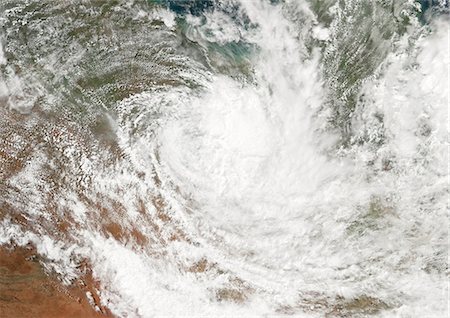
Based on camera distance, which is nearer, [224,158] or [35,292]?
[224,158]

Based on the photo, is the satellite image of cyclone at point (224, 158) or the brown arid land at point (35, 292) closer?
the satellite image of cyclone at point (224, 158)

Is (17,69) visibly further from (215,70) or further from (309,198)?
(309,198)

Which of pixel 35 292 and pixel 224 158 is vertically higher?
pixel 224 158

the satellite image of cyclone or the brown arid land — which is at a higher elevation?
the satellite image of cyclone

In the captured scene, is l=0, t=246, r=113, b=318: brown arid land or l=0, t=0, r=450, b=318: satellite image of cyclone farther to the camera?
l=0, t=246, r=113, b=318: brown arid land

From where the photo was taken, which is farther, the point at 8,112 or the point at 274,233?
the point at 8,112

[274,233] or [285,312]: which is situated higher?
[274,233]

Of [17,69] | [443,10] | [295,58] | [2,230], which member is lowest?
[2,230]

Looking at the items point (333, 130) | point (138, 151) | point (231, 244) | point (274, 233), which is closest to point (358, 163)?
point (333, 130)
